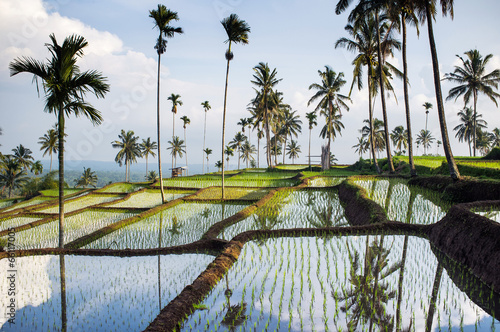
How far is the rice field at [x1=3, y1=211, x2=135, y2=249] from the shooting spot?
9.55m

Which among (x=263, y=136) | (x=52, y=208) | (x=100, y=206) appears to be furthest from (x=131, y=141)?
(x=100, y=206)

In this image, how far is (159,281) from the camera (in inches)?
209

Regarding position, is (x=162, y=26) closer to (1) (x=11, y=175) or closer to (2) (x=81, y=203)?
(2) (x=81, y=203)

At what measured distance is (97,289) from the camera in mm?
5125

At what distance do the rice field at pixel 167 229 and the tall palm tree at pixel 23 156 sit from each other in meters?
42.8

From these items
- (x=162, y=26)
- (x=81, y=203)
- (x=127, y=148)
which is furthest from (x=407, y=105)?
(x=127, y=148)

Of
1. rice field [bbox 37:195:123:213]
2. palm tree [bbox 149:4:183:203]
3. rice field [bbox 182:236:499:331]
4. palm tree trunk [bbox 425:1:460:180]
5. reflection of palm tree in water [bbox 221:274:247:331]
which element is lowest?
rice field [bbox 37:195:123:213]

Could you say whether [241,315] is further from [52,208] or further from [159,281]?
[52,208]

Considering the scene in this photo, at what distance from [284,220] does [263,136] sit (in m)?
46.1

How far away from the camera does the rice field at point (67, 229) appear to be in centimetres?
955

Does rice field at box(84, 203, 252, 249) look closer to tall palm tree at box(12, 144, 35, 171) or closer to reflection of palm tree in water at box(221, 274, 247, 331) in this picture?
reflection of palm tree in water at box(221, 274, 247, 331)

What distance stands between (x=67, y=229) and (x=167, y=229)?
4.10 m

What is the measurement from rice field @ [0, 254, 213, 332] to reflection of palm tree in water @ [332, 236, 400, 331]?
2636 millimetres

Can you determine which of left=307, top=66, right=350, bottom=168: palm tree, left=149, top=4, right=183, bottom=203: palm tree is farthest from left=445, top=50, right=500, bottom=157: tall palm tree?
left=149, top=4, right=183, bottom=203: palm tree
